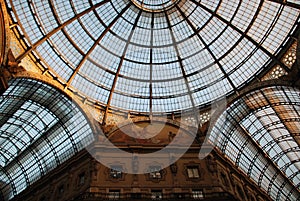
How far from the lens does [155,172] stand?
37.2 metres

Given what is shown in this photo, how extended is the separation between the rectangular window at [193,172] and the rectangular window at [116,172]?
8.15m

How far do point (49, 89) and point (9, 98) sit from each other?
5.80m

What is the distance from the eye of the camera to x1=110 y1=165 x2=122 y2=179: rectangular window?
3625 centimetres

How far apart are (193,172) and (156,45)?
19011mm

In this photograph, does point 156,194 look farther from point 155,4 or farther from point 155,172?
point 155,4

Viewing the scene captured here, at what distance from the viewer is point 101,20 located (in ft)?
139

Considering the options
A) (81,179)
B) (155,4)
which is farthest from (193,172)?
(155,4)

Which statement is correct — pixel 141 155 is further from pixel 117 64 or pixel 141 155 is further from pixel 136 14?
pixel 136 14

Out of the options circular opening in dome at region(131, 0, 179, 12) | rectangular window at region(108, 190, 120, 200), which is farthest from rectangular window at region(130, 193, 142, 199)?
circular opening in dome at region(131, 0, 179, 12)

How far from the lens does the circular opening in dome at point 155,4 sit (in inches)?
1725

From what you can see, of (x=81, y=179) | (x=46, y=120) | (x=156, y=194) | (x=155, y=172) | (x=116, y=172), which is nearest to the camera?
(x=156, y=194)

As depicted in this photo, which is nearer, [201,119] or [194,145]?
[194,145]

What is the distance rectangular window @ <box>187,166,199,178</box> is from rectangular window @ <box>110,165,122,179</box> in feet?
26.7

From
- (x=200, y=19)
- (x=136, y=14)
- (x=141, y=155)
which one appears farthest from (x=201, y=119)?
(x=136, y=14)
